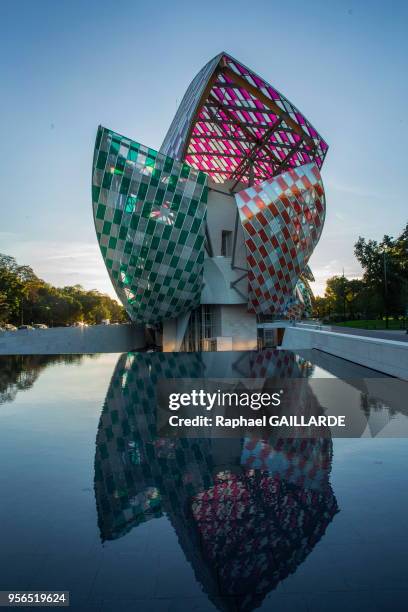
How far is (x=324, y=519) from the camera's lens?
325cm

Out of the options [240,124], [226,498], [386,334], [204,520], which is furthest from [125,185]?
[204,520]

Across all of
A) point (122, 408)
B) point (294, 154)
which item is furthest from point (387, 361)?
point (294, 154)

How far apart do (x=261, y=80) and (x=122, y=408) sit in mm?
26816

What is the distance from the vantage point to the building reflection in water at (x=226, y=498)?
2.73 meters

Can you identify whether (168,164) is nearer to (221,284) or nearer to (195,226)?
(195,226)

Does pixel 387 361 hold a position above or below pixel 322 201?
below

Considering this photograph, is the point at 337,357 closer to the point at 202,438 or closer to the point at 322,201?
the point at 202,438

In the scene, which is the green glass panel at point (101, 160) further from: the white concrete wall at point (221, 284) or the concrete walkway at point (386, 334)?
the concrete walkway at point (386, 334)

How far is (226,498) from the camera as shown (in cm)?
363

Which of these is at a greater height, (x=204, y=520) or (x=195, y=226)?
(x=195, y=226)

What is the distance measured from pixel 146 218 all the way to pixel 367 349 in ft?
54.9

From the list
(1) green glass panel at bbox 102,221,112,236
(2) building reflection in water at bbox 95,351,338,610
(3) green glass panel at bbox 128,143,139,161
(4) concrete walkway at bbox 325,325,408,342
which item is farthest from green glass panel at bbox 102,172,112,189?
(2) building reflection in water at bbox 95,351,338,610

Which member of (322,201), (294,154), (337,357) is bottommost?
(337,357)

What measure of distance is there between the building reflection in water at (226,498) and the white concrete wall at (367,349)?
5.37 m
